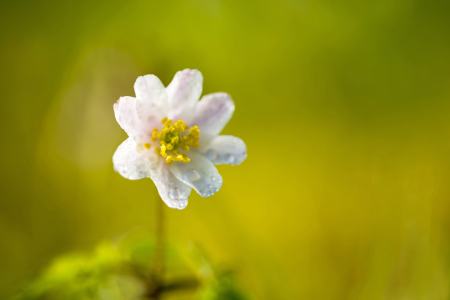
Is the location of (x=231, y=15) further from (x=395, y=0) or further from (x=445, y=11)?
(x=445, y=11)

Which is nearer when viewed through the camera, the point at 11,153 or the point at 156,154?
the point at 156,154

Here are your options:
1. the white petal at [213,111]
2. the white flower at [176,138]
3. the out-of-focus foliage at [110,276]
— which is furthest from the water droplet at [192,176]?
the out-of-focus foliage at [110,276]

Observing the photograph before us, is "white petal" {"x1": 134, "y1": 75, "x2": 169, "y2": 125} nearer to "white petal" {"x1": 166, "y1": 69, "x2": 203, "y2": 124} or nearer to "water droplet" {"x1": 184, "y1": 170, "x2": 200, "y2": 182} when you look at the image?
"white petal" {"x1": 166, "y1": 69, "x2": 203, "y2": 124}

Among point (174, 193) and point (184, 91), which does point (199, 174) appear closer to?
point (174, 193)

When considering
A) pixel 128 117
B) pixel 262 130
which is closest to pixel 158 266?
pixel 128 117

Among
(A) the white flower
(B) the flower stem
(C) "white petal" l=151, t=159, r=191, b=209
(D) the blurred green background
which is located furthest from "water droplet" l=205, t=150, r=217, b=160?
(D) the blurred green background

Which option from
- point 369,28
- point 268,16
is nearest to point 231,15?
point 268,16
